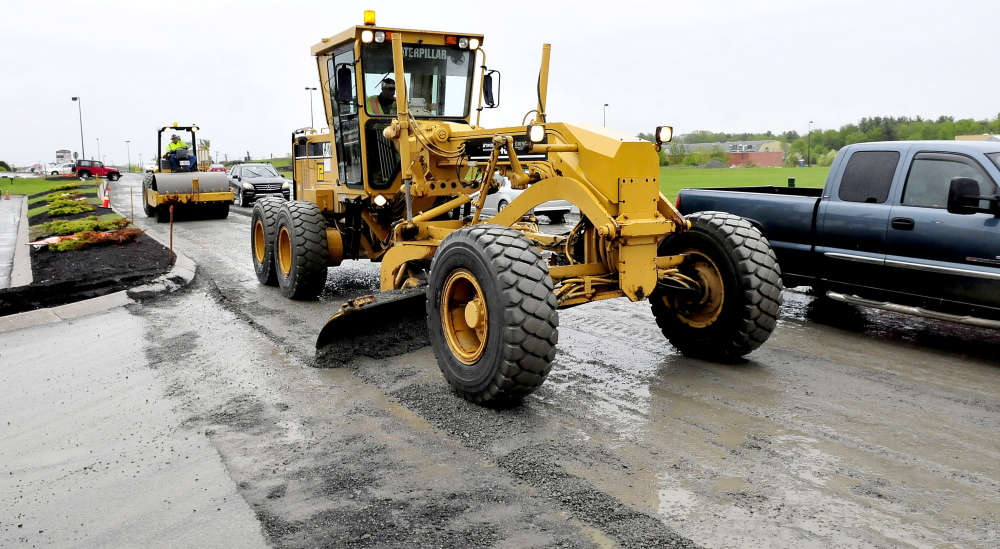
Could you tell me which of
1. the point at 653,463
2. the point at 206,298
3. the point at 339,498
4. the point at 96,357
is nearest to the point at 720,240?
the point at 653,463

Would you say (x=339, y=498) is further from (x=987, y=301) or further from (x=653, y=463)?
(x=987, y=301)

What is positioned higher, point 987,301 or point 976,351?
point 987,301

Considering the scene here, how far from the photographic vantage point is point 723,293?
6746 mm

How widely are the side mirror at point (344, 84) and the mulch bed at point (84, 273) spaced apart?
13.3ft

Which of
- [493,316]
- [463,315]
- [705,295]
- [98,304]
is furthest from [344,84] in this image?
[705,295]

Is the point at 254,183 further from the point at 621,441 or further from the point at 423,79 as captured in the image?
the point at 621,441

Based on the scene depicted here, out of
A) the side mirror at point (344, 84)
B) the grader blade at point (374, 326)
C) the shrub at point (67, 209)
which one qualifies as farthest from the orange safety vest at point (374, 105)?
the shrub at point (67, 209)

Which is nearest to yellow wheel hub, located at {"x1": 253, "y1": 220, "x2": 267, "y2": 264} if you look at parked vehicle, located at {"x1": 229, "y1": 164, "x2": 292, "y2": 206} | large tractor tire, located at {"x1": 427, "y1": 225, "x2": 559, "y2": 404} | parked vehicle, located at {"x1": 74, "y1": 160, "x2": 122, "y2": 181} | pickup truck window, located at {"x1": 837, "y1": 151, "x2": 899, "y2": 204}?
large tractor tire, located at {"x1": 427, "y1": 225, "x2": 559, "y2": 404}

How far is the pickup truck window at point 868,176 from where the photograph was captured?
26.7ft

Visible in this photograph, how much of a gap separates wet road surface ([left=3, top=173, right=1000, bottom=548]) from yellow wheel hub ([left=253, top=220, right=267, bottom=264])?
344cm

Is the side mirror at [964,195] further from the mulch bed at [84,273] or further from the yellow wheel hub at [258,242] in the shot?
the mulch bed at [84,273]

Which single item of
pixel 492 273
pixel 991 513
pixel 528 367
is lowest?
pixel 991 513

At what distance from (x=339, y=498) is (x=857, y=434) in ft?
11.2

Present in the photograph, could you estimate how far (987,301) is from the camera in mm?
7148
